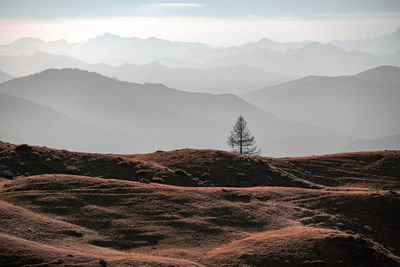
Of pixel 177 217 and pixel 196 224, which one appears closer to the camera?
pixel 196 224

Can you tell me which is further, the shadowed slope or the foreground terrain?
the shadowed slope

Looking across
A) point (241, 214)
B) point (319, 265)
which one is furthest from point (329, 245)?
point (241, 214)

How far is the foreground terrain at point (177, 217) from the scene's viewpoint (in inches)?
1300

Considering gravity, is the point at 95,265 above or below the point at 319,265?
above

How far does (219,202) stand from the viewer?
4719 centimetres

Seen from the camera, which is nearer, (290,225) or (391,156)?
(290,225)

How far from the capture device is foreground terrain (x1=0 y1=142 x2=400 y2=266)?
33.0 meters

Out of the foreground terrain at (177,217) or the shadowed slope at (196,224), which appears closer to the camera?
the foreground terrain at (177,217)

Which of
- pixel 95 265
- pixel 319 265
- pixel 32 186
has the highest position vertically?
pixel 32 186

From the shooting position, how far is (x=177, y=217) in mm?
41688

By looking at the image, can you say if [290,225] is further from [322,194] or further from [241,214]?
[322,194]

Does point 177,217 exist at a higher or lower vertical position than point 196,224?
higher

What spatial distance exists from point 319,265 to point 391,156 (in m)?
57.4

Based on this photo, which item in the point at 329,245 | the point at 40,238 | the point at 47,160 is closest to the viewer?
the point at 40,238
